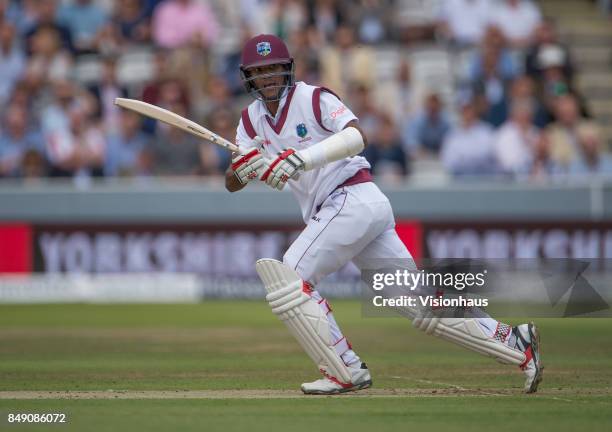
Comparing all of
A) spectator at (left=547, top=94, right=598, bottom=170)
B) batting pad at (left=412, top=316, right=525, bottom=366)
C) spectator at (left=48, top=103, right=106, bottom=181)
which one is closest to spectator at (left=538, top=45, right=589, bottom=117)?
spectator at (left=547, top=94, right=598, bottom=170)

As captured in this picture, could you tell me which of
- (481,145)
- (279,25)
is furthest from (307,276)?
(279,25)

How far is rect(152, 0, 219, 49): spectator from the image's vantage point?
55.5 ft

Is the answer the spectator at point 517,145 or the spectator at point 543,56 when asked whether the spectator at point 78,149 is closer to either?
the spectator at point 517,145

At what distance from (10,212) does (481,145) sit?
19.0 feet

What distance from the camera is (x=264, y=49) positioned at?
675cm

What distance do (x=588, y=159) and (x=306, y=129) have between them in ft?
30.4

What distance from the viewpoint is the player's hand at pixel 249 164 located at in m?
6.64

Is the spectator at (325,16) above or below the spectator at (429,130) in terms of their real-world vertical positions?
above

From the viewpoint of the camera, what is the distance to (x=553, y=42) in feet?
55.8

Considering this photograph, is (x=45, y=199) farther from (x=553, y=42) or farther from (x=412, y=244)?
(x=553, y=42)

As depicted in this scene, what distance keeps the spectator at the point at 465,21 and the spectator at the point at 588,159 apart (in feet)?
8.04

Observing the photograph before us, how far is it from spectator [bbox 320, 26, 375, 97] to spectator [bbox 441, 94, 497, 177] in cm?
143

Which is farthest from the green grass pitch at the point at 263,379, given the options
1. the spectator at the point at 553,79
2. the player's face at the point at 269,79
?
the spectator at the point at 553,79

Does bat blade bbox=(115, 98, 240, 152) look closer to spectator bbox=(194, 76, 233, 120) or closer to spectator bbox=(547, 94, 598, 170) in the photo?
spectator bbox=(194, 76, 233, 120)
